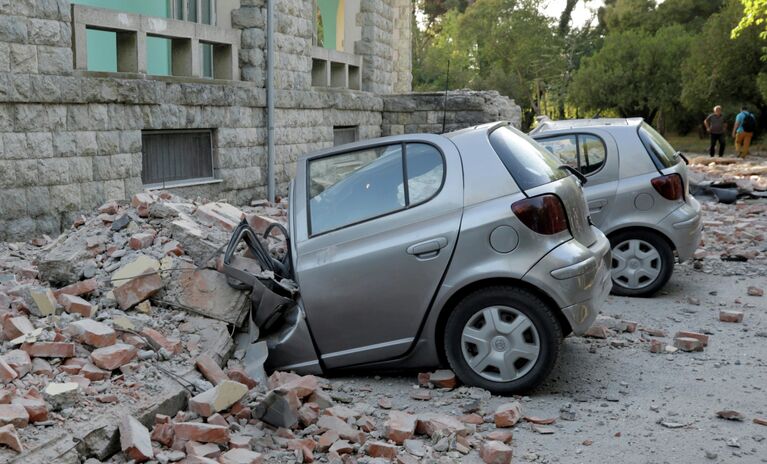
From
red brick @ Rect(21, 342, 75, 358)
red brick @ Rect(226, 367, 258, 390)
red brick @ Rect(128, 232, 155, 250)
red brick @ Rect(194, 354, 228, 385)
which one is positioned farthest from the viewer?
red brick @ Rect(128, 232, 155, 250)

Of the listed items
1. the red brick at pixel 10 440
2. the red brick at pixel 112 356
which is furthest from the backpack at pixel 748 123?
the red brick at pixel 10 440

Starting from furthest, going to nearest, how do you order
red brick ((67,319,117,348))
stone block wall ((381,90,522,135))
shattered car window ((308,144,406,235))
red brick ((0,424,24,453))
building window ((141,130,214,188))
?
stone block wall ((381,90,522,135)) < building window ((141,130,214,188)) < shattered car window ((308,144,406,235)) < red brick ((67,319,117,348)) < red brick ((0,424,24,453))

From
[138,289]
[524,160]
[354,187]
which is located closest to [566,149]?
[524,160]

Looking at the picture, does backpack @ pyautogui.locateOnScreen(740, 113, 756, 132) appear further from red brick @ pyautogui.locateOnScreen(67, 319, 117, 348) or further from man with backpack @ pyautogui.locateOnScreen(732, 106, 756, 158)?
red brick @ pyautogui.locateOnScreen(67, 319, 117, 348)

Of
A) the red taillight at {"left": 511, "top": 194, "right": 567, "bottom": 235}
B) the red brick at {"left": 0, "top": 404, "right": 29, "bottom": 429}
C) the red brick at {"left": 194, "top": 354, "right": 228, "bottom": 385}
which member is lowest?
the red brick at {"left": 194, "top": 354, "right": 228, "bottom": 385}

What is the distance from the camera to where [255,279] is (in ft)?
19.1

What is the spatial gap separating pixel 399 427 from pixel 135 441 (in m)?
1.38

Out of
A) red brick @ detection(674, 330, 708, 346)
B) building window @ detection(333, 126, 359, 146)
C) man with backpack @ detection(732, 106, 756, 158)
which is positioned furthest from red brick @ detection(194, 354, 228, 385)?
man with backpack @ detection(732, 106, 756, 158)

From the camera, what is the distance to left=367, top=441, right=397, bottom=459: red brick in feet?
14.5

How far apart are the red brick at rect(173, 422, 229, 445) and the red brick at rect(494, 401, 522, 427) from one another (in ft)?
5.15

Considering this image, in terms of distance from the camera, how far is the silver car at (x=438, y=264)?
5.38m

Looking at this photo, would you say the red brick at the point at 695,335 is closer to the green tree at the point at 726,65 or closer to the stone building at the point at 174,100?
the stone building at the point at 174,100

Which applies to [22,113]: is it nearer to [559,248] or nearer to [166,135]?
[166,135]

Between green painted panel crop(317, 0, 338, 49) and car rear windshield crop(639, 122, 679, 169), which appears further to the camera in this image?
green painted panel crop(317, 0, 338, 49)
